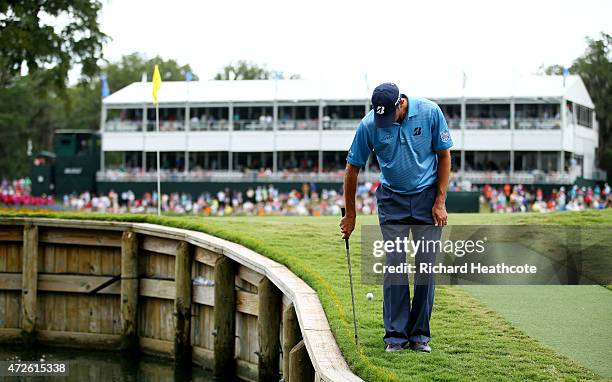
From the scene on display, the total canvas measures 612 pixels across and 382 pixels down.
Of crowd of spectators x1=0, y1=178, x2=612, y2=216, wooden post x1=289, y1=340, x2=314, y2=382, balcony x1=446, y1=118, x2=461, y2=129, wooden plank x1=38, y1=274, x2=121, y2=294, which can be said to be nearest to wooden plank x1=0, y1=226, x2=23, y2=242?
wooden plank x1=38, y1=274, x2=121, y2=294

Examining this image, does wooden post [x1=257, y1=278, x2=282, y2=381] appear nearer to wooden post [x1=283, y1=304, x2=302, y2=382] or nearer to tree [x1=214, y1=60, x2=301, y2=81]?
wooden post [x1=283, y1=304, x2=302, y2=382]

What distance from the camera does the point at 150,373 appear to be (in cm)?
1583

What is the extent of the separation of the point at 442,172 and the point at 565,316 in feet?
8.75

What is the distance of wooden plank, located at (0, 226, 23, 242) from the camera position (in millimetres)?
18531

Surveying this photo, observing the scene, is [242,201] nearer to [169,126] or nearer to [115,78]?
[169,126]

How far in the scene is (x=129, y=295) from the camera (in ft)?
56.9

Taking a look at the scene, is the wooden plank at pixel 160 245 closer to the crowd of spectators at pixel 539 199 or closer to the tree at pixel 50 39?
the tree at pixel 50 39

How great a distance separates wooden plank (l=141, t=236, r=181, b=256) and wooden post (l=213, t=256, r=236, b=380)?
235 cm

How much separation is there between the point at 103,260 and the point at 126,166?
157ft

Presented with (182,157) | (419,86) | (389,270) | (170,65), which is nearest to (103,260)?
(389,270)

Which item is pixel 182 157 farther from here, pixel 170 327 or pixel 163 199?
pixel 170 327

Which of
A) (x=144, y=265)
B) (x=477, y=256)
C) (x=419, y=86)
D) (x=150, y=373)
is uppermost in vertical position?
(x=419, y=86)

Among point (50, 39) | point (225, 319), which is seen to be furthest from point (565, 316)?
point (50, 39)

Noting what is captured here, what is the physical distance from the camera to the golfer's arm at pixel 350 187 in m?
7.97
